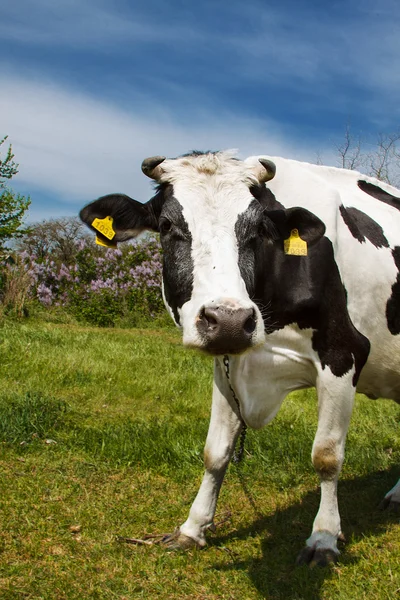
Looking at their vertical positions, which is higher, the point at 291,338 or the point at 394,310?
the point at 394,310

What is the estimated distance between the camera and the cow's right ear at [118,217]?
11.7 feet

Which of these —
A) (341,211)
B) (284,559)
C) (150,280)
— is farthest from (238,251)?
(150,280)

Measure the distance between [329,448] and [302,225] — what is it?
4.12ft

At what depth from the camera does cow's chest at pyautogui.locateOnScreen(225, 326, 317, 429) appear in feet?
11.9

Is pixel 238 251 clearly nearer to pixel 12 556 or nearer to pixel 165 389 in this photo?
pixel 12 556

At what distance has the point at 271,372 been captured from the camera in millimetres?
3701

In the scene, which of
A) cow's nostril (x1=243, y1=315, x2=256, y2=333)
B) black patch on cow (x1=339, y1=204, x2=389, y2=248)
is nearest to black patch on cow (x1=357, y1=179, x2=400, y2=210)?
black patch on cow (x1=339, y1=204, x2=389, y2=248)

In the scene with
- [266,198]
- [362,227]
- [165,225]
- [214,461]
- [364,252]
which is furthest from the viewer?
[362,227]

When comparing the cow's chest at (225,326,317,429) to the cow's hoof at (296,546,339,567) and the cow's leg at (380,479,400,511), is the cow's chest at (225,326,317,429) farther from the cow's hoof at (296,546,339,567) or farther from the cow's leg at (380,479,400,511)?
the cow's leg at (380,479,400,511)

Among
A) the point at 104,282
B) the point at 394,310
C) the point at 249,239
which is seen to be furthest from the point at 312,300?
the point at 104,282

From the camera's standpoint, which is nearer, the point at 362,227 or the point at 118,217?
the point at 118,217

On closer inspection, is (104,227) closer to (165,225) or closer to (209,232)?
(165,225)

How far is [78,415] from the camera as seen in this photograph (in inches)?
226

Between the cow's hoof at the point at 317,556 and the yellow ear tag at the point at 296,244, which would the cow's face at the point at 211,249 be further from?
the cow's hoof at the point at 317,556
